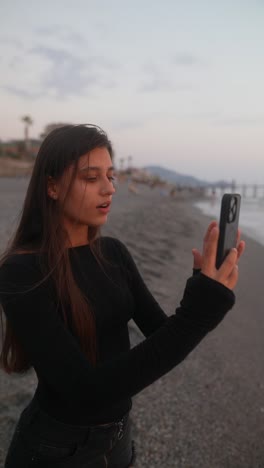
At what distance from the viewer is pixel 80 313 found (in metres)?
1.33

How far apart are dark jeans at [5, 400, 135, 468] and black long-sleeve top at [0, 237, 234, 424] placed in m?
0.05

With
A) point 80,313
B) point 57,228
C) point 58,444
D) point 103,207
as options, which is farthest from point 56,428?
point 103,207

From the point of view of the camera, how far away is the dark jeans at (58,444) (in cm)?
140

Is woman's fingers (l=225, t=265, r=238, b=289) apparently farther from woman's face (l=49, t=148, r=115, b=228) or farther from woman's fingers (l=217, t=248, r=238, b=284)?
woman's face (l=49, t=148, r=115, b=228)

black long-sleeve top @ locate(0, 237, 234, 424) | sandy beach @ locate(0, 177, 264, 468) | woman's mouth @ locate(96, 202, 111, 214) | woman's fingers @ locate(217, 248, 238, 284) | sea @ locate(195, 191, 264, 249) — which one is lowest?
sea @ locate(195, 191, 264, 249)

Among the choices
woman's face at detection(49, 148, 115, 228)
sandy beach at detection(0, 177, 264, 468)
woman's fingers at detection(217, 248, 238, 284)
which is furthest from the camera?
sandy beach at detection(0, 177, 264, 468)

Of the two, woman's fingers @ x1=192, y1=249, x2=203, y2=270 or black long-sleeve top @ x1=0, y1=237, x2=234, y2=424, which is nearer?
black long-sleeve top @ x1=0, y1=237, x2=234, y2=424

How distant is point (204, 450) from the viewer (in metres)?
2.90

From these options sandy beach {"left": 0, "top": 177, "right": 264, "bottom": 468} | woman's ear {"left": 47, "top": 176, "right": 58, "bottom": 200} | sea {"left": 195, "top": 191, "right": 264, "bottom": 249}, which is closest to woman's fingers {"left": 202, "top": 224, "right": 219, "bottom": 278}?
woman's ear {"left": 47, "top": 176, "right": 58, "bottom": 200}

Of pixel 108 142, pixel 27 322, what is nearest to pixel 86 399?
pixel 27 322

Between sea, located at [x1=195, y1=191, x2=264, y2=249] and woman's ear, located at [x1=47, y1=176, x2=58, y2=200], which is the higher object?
woman's ear, located at [x1=47, y1=176, x2=58, y2=200]

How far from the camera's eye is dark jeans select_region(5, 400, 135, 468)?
1398 mm

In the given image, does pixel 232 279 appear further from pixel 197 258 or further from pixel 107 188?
pixel 107 188

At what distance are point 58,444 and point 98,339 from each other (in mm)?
432
